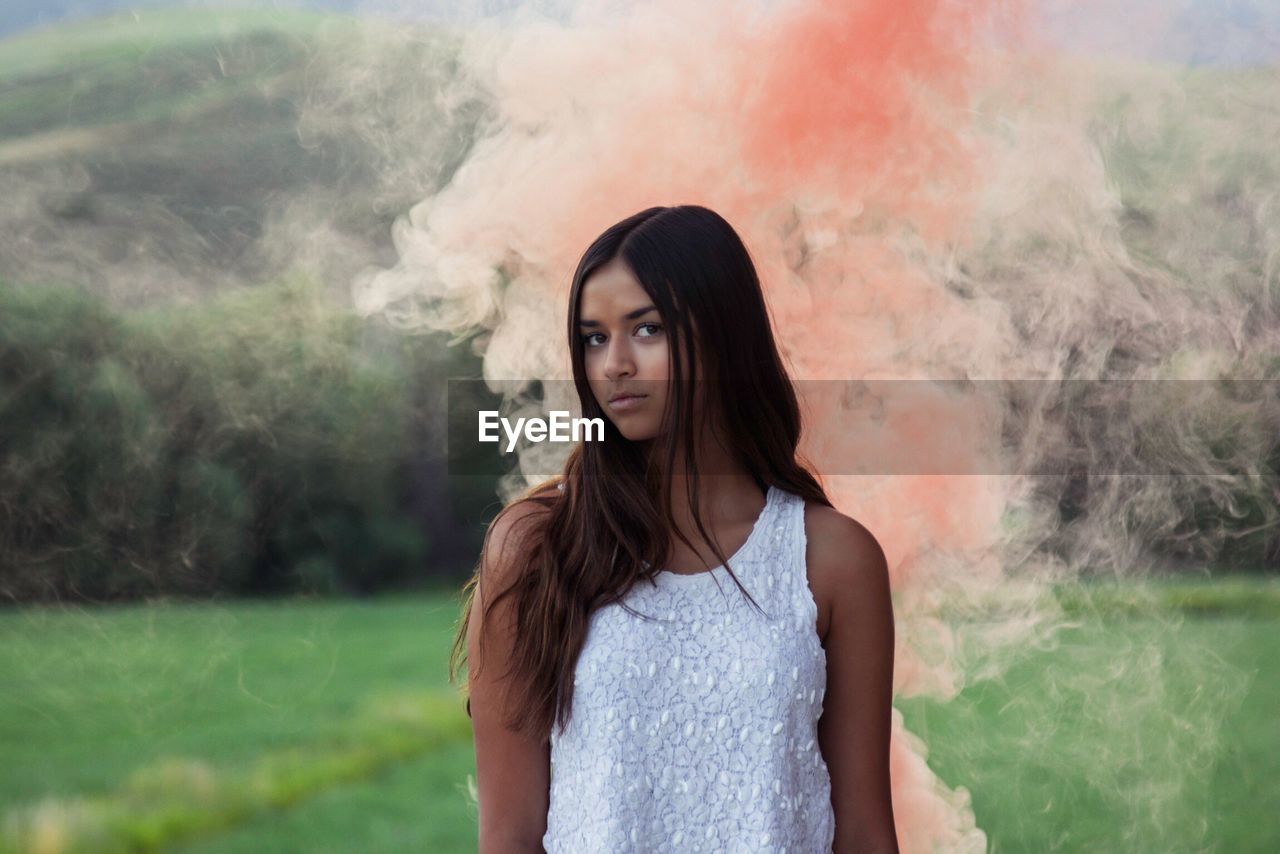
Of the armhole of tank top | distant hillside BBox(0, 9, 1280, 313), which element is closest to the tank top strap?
the armhole of tank top

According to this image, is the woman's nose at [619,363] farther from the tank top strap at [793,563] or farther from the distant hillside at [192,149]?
the distant hillside at [192,149]

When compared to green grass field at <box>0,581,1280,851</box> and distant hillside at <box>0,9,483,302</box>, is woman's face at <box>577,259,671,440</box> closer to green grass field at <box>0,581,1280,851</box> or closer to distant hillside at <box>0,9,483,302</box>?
green grass field at <box>0,581,1280,851</box>

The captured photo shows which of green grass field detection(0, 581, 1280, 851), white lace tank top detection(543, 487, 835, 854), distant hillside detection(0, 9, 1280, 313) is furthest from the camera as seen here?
distant hillside detection(0, 9, 1280, 313)

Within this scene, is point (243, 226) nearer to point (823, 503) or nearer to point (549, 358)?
point (549, 358)

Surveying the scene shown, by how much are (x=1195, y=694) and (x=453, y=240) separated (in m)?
3.26

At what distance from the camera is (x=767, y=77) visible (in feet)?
8.04

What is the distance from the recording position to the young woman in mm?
1349

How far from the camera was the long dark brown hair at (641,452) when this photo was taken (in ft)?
4.49

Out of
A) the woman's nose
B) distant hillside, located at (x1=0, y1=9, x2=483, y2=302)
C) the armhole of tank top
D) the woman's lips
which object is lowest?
the armhole of tank top

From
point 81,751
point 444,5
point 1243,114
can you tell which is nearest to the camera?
point 444,5

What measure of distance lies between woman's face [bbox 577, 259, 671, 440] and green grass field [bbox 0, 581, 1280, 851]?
2.84 metres

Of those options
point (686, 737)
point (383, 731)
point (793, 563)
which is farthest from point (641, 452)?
point (383, 731)

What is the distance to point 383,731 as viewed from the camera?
612 centimetres

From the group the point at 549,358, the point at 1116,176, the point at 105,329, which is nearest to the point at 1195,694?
the point at 1116,176
